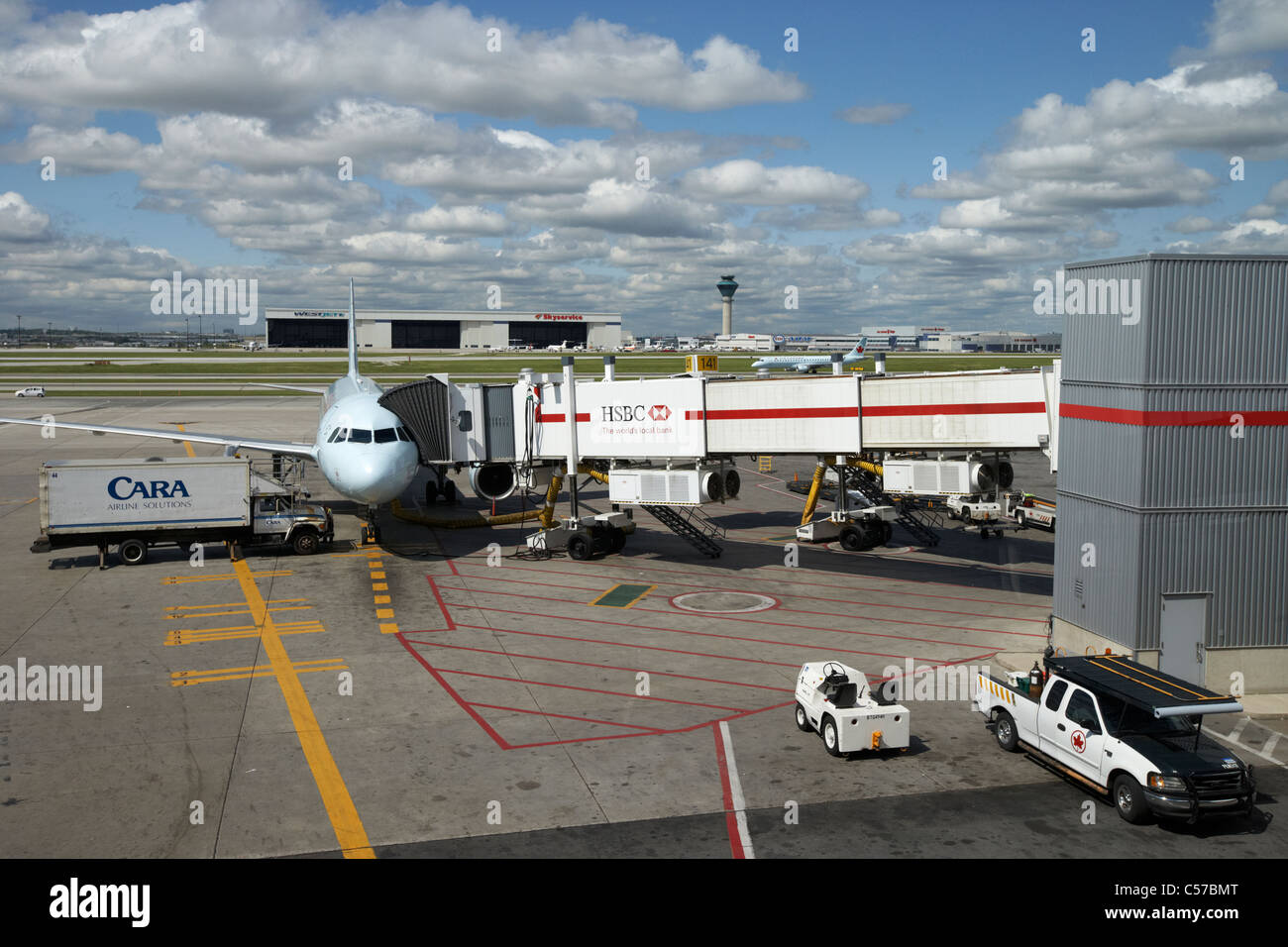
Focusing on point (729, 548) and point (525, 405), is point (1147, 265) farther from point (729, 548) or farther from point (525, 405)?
point (525, 405)

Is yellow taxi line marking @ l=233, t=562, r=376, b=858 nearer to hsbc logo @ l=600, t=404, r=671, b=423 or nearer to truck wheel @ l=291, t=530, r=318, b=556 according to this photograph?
truck wheel @ l=291, t=530, r=318, b=556

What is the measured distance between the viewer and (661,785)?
1762 cm

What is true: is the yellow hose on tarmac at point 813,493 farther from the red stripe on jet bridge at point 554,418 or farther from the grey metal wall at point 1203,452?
the grey metal wall at point 1203,452

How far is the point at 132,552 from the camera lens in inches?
1420

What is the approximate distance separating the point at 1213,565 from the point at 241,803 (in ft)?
72.7

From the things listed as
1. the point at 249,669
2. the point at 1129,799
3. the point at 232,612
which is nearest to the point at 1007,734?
the point at 1129,799

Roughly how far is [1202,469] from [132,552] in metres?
35.2

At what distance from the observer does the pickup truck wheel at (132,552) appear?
36.0 m

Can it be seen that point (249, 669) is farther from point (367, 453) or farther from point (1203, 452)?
point (1203, 452)

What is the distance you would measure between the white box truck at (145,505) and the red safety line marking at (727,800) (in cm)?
2380
